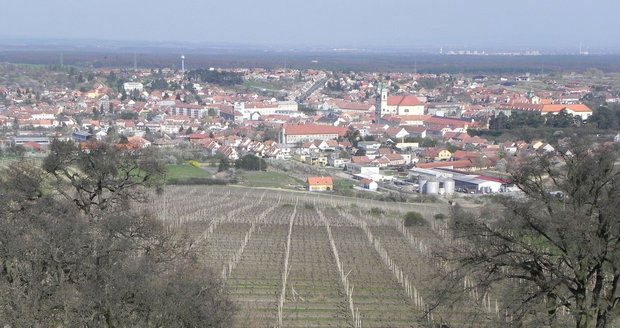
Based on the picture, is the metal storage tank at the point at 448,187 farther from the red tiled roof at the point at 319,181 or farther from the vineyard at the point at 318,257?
the red tiled roof at the point at 319,181

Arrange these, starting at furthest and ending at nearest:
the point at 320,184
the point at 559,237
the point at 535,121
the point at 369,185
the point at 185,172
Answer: the point at 535,121 → the point at 185,172 → the point at 369,185 → the point at 320,184 → the point at 559,237

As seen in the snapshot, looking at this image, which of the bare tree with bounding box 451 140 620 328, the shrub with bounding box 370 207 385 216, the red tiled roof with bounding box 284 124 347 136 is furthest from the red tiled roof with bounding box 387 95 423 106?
the bare tree with bounding box 451 140 620 328

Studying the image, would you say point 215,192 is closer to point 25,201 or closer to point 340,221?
point 340,221

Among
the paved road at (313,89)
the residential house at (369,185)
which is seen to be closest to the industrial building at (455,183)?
the residential house at (369,185)

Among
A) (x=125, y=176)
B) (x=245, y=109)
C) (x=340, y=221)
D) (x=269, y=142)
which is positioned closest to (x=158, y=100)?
(x=245, y=109)

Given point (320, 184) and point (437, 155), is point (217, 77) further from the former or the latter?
point (320, 184)

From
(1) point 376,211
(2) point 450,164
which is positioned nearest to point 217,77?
(2) point 450,164

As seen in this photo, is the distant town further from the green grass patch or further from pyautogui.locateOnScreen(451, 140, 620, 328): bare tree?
pyautogui.locateOnScreen(451, 140, 620, 328): bare tree
